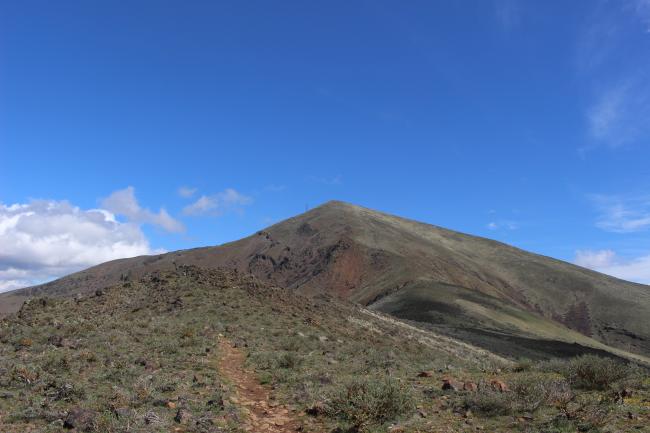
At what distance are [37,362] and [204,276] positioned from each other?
56.0 ft

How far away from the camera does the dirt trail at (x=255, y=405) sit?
988 centimetres

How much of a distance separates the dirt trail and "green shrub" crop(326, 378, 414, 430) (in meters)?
0.89

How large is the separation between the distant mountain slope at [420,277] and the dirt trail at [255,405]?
1828 inches

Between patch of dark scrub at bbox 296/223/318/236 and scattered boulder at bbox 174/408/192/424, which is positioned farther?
patch of dark scrub at bbox 296/223/318/236

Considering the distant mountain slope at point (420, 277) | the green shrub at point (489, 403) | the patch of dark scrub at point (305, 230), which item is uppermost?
the patch of dark scrub at point (305, 230)

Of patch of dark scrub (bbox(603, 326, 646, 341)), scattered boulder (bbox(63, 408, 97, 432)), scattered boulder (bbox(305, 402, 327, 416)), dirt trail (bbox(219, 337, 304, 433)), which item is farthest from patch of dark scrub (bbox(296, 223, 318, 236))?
scattered boulder (bbox(63, 408, 97, 432))

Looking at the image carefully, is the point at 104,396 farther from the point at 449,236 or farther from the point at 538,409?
the point at 449,236

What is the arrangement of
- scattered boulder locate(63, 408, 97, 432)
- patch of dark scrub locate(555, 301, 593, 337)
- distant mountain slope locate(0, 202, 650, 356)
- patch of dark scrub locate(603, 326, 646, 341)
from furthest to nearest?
1. patch of dark scrub locate(555, 301, 593, 337)
2. patch of dark scrub locate(603, 326, 646, 341)
3. distant mountain slope locate(0, 202, 650, 356)
4. scattered boulder locate(63, 408, 97, 432)

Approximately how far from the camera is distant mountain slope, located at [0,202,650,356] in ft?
240

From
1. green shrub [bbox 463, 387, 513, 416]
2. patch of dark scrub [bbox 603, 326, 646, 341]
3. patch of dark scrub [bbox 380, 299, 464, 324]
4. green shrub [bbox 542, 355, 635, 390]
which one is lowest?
green shrub [bbox 463, 387, 513, 416]

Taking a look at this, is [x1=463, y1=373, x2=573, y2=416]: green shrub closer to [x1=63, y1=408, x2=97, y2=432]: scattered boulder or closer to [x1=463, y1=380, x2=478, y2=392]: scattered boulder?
[x1=463, y1=380, x2=478, y2=392]: scattered boulder

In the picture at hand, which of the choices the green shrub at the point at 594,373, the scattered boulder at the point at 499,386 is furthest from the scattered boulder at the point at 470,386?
the green shrub at the point at 594,373

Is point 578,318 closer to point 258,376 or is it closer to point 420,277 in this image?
point 420,277

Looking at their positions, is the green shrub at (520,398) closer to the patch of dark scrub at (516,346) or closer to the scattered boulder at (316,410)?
the scattered boulder at (316,410)
